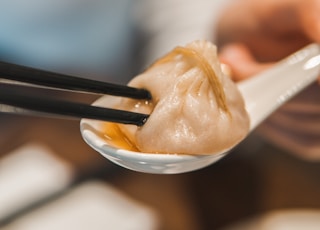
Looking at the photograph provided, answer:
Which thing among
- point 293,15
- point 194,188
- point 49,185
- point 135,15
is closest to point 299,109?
point 293,15

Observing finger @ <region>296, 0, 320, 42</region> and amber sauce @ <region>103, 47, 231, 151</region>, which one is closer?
amber sauce @ <region>103, 47, 231, 151</region>

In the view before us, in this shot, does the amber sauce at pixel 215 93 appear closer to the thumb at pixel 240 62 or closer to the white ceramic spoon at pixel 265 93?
the white ceramic spoon at pixel 265 93

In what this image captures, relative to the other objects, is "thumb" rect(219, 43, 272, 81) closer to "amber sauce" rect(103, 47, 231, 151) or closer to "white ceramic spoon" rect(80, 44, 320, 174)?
"white ceramic spoon" rect(80, 44, 320, 174)

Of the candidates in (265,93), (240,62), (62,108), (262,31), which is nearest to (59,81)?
(62,108)

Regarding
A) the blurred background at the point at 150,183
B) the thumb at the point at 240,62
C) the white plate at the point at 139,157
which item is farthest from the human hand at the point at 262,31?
the white plate at the point at 139,157

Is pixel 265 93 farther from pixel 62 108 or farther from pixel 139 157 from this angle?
pixel 62 108

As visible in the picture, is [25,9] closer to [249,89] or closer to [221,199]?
[221,199]

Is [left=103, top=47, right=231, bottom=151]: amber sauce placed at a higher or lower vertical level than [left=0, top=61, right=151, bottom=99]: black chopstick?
lower

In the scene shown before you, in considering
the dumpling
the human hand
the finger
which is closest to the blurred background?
the human hand
